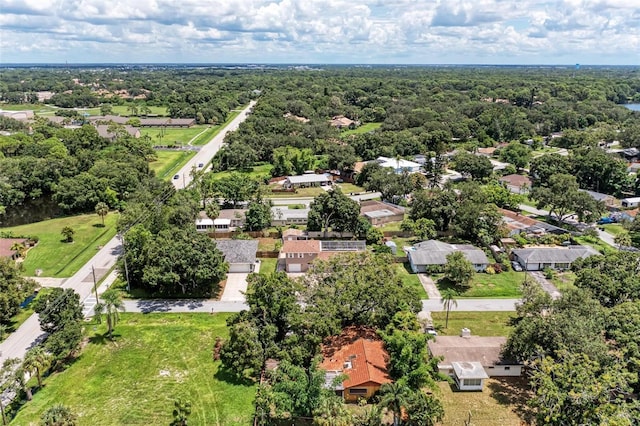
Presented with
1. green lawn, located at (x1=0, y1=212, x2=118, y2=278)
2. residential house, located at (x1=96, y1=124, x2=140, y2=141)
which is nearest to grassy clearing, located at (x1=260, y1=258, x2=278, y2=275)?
green lawn, located at (x1=0, y1=212, x2=118, y2=278)

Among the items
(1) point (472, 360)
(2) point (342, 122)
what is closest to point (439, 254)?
(1) point (472, 360)

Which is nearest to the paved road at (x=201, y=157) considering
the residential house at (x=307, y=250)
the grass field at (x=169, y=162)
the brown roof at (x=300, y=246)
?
the grass field at (x=169, y=162)

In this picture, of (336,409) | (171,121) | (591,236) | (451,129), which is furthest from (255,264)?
(171,121)

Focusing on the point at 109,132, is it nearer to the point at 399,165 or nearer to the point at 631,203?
the point at 399,165

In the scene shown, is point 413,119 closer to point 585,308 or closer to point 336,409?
point 585,308

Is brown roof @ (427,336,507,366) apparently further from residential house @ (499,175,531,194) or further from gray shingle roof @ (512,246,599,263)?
residential house @ (499,175,531,194)

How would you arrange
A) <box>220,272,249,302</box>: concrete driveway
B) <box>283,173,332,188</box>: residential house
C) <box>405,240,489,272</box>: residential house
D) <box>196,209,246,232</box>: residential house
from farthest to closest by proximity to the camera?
1. <box>283,173,332,188</box>: residential house
2. <box>196,209,246,232</box>: residential house
3. <box>405,240,489,272</box>: residential house
4. <box>220,272,249,302</box>: concrete driveway
